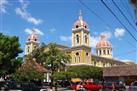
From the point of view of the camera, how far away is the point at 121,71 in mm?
93125

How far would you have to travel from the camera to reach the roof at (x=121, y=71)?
90250 mm

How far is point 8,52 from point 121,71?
4559 centimetres

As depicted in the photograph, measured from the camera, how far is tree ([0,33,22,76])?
52.8m

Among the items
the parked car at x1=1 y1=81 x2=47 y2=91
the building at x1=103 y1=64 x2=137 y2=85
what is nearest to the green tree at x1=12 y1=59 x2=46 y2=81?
the parked car at x1=1 y1=81 x2=47 y2=91

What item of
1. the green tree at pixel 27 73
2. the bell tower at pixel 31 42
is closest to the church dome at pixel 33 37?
the bell tower at pixel 31 42

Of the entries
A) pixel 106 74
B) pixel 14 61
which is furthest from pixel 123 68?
pixel 14 61

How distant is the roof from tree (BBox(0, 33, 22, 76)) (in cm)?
4174

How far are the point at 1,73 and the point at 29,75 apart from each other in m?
11.9

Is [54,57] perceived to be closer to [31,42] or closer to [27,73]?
[27,73]

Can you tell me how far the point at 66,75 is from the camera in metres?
82.6

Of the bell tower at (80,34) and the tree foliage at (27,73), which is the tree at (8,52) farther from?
the bell tower at (80,34)


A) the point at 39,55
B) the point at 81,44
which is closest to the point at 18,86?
the point at 39,55

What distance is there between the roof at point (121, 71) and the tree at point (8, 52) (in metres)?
41.7

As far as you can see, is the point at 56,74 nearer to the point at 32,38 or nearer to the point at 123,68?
the point at 123,68
